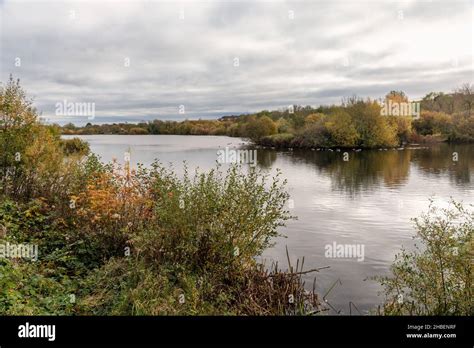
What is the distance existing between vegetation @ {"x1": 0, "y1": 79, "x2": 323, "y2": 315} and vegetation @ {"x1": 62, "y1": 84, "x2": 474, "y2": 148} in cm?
2317

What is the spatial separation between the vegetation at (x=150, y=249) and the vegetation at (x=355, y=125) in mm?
23166

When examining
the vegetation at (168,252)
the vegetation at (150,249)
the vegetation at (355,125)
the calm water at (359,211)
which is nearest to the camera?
the vegetation at (168,252)

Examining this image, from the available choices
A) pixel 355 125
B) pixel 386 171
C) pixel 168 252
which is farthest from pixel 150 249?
pixel 355 125

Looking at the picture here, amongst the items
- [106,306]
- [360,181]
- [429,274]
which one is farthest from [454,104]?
[106,306]

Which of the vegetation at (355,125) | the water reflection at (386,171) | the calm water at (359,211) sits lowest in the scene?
the calm water at (359,211)

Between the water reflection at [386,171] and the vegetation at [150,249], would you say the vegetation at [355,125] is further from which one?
the vegetation at [150,249]

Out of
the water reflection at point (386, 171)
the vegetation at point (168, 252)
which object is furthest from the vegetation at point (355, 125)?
the vegetation at point (168, 252)

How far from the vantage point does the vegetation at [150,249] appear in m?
5.88

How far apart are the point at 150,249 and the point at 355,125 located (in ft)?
149

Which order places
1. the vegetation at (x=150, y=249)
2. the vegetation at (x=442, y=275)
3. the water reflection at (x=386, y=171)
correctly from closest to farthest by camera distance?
the vegetation at (x=442, y=275) → the vegetation at (x=150, y=249) → the water reflection at (x=386, y=171)

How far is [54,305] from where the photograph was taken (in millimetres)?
5500

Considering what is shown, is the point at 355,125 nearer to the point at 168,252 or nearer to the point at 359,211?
the point at 359,211

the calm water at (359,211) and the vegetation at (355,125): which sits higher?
the vegetation at (355,125)

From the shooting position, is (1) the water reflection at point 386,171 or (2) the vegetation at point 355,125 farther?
(2) the vegetation at point 355,125
